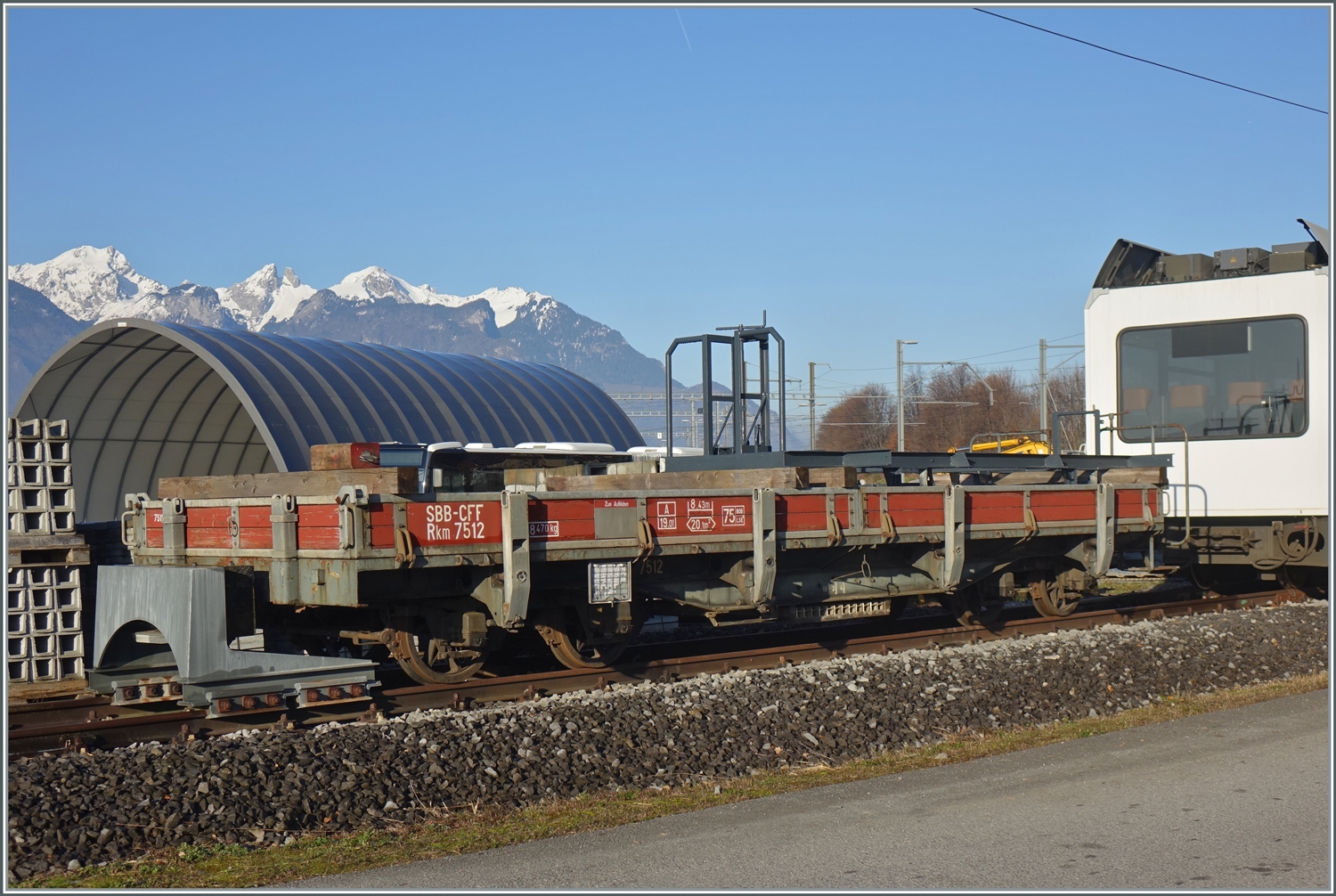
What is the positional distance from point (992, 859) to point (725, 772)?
2.21 metres

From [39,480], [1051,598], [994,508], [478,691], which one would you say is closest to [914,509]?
[994,508]

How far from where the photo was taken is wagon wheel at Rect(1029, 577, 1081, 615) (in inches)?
508

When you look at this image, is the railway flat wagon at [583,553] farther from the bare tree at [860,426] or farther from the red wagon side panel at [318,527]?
the bare tree at [860,426]

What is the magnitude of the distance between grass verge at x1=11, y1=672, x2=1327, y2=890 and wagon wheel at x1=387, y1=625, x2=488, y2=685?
8.89 feet

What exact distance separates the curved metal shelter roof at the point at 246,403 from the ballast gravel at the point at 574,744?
1443cm

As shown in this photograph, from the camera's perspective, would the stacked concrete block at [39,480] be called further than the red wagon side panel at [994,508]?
No

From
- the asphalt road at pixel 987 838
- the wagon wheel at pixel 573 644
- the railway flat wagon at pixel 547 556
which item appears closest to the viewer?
the asphalt road at pixel 987 838

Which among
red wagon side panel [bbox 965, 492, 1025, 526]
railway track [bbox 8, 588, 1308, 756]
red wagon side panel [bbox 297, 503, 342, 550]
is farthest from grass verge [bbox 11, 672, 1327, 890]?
red wagon side panel [bbox 965, 492, 1025, 526]

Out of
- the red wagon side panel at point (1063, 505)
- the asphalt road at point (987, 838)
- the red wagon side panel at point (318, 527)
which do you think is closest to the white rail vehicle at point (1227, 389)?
the red wagon side panel at point (1063, 505)

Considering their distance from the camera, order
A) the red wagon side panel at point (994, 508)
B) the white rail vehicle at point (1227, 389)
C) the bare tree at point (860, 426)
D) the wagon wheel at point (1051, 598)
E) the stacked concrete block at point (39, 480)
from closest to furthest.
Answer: the stacked concrete block at point (39, 480) < the red wagon side panel at point (994, 508) < the wagon wheel at point (1051, 598) < the white rail vehicle at point (1227, 389) < the bare tree at point (860, 426)

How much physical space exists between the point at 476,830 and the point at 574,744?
4.16 ft

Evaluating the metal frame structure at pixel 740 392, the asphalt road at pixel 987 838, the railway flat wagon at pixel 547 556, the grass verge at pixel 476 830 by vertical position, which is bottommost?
the grass verge at pixel 476 830

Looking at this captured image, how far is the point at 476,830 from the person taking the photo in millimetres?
6008

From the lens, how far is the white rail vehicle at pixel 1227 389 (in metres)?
13.9
